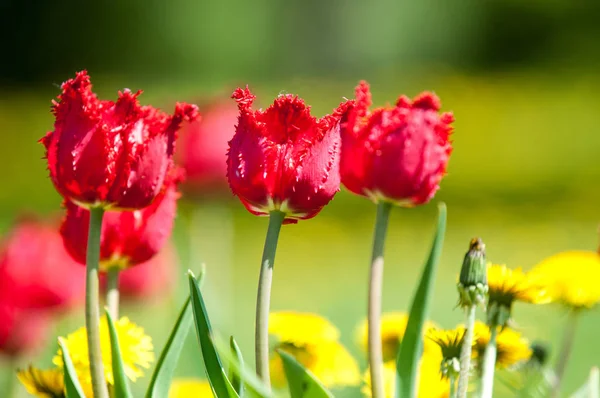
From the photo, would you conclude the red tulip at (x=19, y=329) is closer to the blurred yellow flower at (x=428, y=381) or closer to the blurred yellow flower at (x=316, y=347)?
the blurred yellow flower at (x=316, y=347)

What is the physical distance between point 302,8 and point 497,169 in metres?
3.38

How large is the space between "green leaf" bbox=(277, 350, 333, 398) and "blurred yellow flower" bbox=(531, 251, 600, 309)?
0.26 m

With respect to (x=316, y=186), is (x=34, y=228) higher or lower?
lower

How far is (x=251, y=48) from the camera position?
26.9 ft

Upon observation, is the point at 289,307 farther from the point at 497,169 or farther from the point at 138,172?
the point at 138,172

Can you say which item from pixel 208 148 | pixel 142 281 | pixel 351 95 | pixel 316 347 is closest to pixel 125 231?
pixel 316 347

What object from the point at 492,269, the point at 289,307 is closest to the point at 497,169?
the point at 289,307

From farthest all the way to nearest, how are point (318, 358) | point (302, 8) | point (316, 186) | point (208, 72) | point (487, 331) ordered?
point (302, 8)
point (208, 72)
point (318, 358)
point (487, 331)
point (316, 186)

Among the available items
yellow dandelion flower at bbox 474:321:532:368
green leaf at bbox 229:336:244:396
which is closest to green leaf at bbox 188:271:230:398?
green leaf at bbox 229:336:244:396

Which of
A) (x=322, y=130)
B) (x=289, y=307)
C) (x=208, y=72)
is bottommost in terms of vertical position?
(x=289, y=307)

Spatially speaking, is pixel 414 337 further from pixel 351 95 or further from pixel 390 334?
pixel 351 95

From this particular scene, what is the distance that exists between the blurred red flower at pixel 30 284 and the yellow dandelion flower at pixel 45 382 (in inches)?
16.4

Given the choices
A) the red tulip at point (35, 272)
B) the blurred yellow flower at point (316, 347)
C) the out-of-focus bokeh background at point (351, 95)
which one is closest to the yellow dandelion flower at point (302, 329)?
the blurred yellow flower at point (316, 347)

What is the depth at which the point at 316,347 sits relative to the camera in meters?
0.89
